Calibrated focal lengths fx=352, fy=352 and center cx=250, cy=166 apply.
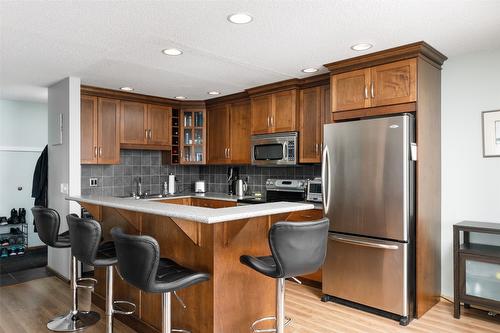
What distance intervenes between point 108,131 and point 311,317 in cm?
345

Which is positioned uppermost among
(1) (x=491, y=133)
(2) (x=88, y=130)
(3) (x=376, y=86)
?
(3) (x=376, y=86)

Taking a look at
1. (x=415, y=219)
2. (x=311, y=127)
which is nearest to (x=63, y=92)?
(x=311, y=127)

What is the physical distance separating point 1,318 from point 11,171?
327cm

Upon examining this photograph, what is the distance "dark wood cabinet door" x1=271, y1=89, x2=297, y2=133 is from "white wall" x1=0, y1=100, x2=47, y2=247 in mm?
4050

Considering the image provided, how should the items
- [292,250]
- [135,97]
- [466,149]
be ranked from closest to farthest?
[292,250]
[466,149]
[135,97]

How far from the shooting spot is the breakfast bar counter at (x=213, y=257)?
222 cm

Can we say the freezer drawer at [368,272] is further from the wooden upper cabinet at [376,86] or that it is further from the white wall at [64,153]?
the white wall at [64,153]

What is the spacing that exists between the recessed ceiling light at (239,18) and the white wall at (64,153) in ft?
8.03

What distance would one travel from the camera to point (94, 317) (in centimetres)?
310

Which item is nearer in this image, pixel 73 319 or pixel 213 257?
pixel 213 257

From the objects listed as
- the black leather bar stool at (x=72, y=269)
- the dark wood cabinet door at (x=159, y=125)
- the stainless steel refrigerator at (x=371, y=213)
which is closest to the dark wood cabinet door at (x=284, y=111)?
the stainless steel refrigerator at (x=371, y=213)

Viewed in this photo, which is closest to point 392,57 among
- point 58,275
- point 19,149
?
point 58,275

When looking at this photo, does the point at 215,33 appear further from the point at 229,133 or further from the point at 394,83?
the point at 229,133

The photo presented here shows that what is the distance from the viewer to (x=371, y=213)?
10.2 feet
